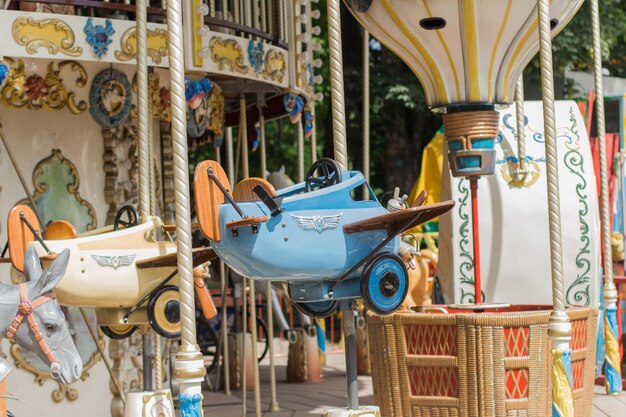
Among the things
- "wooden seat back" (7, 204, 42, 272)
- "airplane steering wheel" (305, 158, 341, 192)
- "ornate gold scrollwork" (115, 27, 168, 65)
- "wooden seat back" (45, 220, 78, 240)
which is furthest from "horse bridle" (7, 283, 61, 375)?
"ornate gold scrollwork" (115, 27, 168, 65)

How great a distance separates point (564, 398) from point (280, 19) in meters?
4.97

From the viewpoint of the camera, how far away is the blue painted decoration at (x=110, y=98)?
8.92 m

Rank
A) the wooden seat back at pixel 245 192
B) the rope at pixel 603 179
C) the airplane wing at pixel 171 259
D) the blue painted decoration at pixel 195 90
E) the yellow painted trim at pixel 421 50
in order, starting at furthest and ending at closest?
the rope at pixel 603 179 < the blue painted decoration at pixel 195 90 < the yellow painted trim at pixel 421 50 < the airplane wing at pixel 171 259 < the wooden seat back at pixel 245 192

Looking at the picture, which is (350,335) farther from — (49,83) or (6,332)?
(49,83)

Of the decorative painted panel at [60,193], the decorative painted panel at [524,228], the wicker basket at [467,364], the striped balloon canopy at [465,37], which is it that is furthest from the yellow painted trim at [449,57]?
the decorative painted panel at [60,193]

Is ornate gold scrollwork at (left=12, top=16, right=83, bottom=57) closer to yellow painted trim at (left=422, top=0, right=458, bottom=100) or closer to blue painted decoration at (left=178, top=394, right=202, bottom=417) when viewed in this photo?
yellow painted trim at (left=422, top=0, right=458, bottom=100)

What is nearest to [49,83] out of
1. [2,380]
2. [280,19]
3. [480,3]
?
[280,19]

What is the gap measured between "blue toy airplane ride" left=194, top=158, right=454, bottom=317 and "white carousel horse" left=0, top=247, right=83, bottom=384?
1.01 metres

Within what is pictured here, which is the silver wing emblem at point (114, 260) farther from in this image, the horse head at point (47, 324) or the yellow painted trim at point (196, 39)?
the yellow painted trim at point (196, 39)

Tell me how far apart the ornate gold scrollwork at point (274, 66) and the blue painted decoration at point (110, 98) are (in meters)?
1.05

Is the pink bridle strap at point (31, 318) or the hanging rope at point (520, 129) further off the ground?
the hanging rope at point (520, 129)

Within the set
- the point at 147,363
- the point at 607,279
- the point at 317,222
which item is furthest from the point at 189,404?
the point at 607,279

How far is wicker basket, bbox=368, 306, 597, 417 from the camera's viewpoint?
6.27 metres

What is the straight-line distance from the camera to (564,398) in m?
5.38
